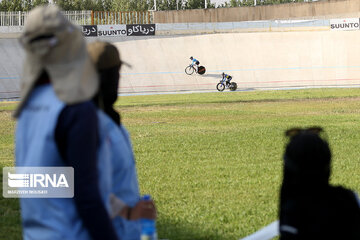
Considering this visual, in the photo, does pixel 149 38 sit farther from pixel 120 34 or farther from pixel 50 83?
pixel 50 83

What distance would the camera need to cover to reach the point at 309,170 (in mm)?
2756

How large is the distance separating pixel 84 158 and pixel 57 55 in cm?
45

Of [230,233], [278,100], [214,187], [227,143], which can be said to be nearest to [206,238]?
[230,233]

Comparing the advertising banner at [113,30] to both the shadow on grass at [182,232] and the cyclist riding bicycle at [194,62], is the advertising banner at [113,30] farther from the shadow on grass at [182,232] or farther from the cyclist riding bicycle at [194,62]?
the shadow on grass at [182,232]

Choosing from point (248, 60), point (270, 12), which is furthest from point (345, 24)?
point (270, 12)

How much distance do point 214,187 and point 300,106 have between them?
→ 1583 centimetres

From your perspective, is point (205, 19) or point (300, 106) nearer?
point (300, 106)

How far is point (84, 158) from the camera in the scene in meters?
2.45

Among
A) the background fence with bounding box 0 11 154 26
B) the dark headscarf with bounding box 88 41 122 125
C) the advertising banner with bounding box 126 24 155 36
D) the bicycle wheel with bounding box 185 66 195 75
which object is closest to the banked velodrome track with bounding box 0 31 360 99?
the bicycle wheel with bounding box 185 66 195 75

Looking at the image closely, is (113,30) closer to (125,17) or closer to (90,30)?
(90,30)

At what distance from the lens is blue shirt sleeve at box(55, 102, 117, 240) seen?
2426 millimetres

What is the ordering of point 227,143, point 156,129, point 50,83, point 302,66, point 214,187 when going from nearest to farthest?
point 50,83
point 214,187
point 227,143
point 156,129
point 302,66

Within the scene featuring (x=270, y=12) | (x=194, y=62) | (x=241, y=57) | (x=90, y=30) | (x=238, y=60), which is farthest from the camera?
(x=270, y=12)

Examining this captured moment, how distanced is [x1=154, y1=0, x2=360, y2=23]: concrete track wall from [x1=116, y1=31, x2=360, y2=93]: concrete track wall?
39.0 ft
